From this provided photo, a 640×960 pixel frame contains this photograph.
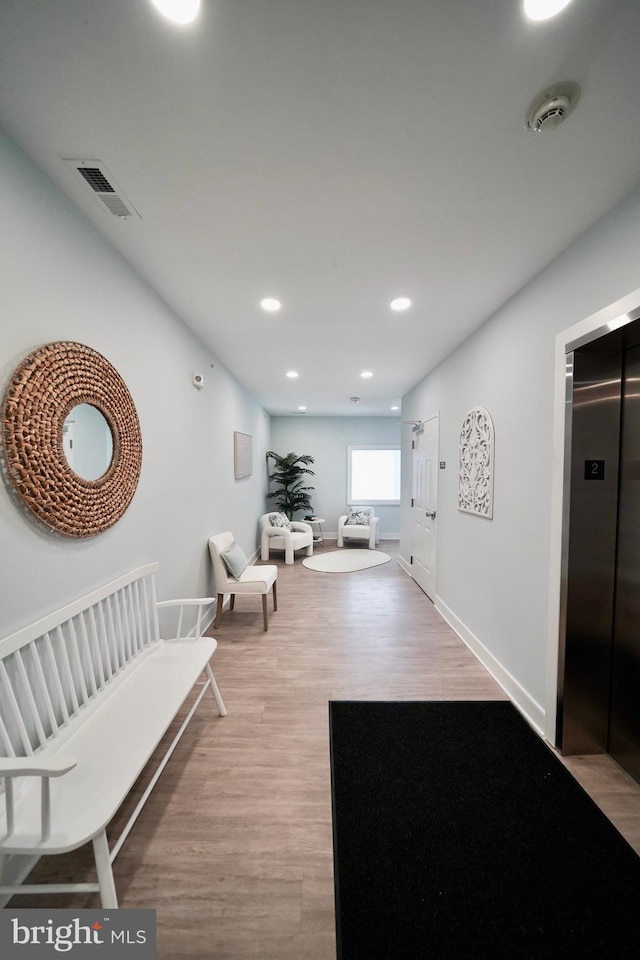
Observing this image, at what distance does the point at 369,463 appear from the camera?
7.51m

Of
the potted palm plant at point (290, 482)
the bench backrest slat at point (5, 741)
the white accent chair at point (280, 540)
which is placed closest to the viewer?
the bench backrest slat at point (5, 741)

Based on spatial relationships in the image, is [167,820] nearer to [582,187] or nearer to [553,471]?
[553,471]

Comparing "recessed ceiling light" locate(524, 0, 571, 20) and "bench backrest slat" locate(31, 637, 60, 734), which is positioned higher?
"recessed ceiling light" locate(524, 0, 571, 20)

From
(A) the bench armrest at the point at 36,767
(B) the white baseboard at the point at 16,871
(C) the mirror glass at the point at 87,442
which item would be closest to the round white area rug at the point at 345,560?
(C) the mirror glass at the point at 87,442

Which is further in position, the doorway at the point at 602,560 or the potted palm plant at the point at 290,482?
the potted palm plant at the point at 290,482

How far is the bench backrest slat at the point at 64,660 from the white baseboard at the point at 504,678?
2241 mm

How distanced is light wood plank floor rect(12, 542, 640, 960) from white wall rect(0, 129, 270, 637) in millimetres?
932

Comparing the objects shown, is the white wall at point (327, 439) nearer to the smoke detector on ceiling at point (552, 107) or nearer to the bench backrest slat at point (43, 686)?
the bench backrest slat at point (43, 686)

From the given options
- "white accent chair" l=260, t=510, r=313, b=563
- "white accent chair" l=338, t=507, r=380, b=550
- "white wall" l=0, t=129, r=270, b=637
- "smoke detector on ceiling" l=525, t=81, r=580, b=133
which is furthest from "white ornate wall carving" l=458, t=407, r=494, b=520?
"white accent chair" l=338, t=507, r=380, b=550

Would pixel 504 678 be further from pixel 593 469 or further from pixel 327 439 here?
pixel 327 439

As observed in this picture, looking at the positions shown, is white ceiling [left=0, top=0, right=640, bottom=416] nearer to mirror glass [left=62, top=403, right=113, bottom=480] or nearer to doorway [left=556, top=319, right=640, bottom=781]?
doorway [left=556, top=319, right=640, bottom=781]

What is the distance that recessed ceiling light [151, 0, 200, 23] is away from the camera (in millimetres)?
842

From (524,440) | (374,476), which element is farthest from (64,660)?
(374,476)

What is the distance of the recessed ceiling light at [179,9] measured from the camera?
84cm
